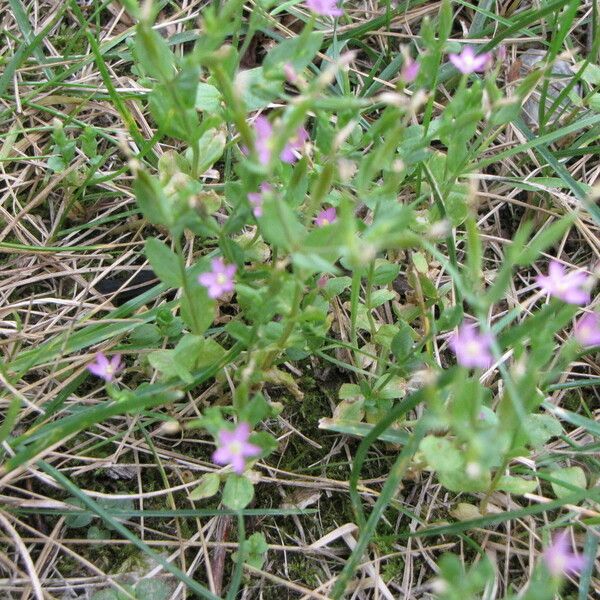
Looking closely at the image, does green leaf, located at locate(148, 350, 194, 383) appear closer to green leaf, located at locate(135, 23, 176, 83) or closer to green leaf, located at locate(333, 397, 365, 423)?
green leaf, located at locate(333, 397, 365, 423)

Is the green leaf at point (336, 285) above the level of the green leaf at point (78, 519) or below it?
above

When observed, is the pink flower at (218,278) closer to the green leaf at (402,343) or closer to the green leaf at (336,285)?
the green leaf at (336,285)

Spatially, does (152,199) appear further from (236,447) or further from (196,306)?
(236,447)

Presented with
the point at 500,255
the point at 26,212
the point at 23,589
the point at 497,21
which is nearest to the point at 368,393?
the point at 500,255

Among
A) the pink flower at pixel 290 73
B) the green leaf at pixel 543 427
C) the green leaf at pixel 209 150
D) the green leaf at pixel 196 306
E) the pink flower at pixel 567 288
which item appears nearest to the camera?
the pink flower at pixel 567 288

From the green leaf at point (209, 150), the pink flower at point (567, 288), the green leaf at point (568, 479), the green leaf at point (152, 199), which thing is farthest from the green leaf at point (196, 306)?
the green leaf at point (568, 479)

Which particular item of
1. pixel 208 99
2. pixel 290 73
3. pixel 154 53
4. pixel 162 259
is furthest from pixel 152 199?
pixel 208 99

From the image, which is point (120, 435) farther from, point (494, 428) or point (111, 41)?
point (111, 41)

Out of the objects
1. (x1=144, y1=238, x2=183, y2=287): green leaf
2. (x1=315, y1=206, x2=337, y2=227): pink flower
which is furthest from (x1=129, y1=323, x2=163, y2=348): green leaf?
(x1=315, y1=206, x2=337, y2=227): pink flower
